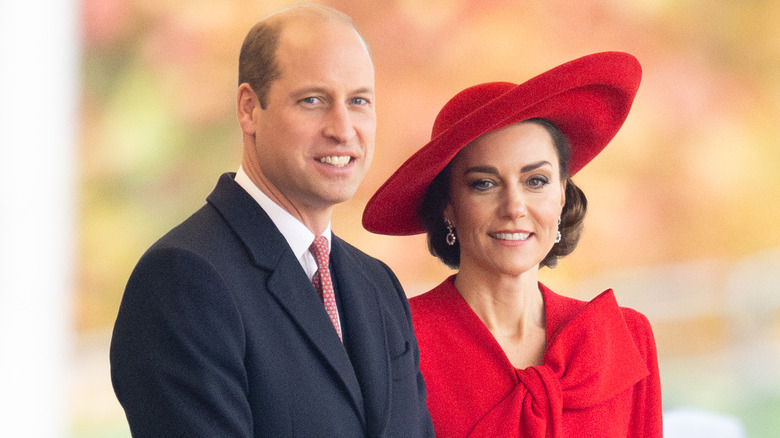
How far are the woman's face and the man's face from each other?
0.58 meters

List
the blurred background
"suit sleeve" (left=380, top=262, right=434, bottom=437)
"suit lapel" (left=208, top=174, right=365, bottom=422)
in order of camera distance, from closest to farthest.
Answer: "suit lapel" (left=208, top=174, right=365, bottom=422), "suit sleeve" (left=380, top=262, right=434, bottom=437), the blurred background

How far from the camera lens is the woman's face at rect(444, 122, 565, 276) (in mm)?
1884

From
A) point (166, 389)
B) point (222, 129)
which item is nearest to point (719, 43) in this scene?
point (222, 129)

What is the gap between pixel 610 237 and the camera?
3557mm

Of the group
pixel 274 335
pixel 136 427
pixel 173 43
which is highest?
pixel 173 43

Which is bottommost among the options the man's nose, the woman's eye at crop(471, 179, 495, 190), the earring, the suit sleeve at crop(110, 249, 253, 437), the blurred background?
the suit sleeve at crop(110, 249, 253, 437)

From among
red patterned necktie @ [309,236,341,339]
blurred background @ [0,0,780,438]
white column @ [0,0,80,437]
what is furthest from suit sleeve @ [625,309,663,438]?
white column @ [0,0,80,437]

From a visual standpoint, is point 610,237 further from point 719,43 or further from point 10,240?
point 10,240

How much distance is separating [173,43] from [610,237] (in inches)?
70.0

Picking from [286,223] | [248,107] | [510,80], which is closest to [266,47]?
[248,107]

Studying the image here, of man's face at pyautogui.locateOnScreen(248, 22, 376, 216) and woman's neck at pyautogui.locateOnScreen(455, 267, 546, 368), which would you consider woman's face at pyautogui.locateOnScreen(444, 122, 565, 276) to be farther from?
man's face at pyautogui.locateOnScreen(248, 22, 376, 216)

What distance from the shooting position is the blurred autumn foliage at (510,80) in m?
3.18

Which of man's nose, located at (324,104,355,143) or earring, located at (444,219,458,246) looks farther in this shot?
earring, located at (444,219,458,246)

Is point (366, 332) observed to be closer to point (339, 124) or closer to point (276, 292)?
point (276, 292)
